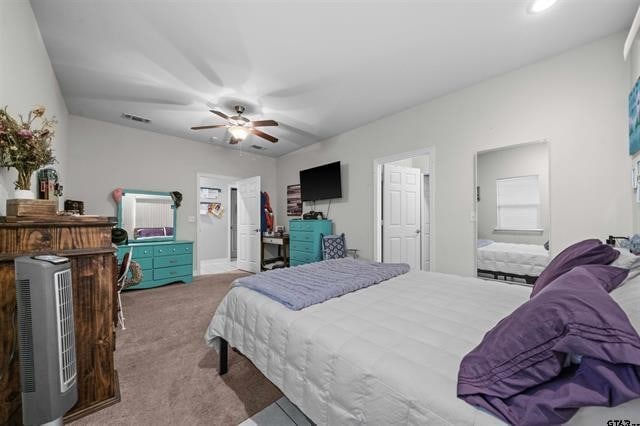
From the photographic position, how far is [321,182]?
4.62m

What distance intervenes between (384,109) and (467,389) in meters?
3.44

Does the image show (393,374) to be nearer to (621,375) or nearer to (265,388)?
(621,375)

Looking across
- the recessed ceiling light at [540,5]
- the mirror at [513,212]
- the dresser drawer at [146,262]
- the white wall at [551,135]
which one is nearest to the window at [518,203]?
the mirror at [513,212]

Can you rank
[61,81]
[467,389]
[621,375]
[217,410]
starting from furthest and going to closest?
[61,81] → [217,410] → [467,389] → [621,375]

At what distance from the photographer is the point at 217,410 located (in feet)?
4.81

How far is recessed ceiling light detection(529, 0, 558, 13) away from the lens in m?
1.72

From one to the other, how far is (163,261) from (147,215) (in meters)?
0.89

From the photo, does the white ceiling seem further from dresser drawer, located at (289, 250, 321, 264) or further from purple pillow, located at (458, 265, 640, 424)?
dresser drawer, located at (289, 250, 321, 264)

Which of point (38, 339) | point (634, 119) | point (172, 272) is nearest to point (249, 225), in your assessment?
point (172, 272)

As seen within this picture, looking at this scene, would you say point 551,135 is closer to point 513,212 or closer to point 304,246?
point 513,212

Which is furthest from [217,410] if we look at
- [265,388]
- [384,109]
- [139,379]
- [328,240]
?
[384,109]

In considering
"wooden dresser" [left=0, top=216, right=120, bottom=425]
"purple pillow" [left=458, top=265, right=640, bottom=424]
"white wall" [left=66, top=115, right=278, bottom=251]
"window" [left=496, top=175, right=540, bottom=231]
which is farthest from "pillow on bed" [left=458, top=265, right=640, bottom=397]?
"white wall" [left=66, top=115, right=278, bottom=251]

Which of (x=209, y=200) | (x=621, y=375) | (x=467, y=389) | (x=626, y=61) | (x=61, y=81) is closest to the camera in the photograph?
(x=621, y=375)

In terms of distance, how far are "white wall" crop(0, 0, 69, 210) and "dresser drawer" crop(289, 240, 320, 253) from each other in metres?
3.32
